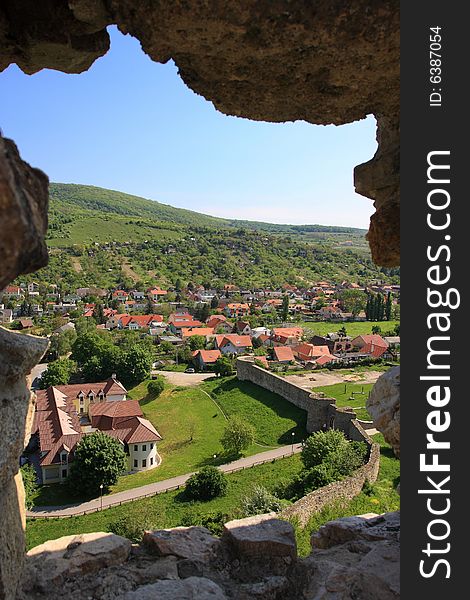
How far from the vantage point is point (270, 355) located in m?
68.4

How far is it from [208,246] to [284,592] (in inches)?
7255

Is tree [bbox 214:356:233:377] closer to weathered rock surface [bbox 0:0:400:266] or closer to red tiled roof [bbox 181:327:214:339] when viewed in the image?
red tiled roof [bbox 181:327:214:339]

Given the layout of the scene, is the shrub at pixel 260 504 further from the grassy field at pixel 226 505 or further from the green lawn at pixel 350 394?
the green lawn at pixel 350 394

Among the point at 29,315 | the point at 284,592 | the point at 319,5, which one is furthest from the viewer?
Answer: the point at 29,315

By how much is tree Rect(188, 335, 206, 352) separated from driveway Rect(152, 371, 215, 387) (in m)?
11.0

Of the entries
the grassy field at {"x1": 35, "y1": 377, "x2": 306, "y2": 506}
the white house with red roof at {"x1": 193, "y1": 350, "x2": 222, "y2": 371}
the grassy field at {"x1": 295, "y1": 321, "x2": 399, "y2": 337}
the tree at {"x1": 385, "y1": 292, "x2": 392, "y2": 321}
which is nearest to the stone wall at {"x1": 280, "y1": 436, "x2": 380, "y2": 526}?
the grassy field at {"x1": 35, "y1": 377, "x2": 306, "y2": 506}

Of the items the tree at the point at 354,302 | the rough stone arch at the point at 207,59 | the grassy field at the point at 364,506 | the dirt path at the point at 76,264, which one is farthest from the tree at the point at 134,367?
the dirt path at the point at 76,264

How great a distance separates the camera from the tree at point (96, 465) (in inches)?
1176

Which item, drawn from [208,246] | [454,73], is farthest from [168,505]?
[208,246]

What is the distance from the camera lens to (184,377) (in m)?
57.3

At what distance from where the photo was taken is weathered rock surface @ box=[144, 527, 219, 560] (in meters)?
8.40

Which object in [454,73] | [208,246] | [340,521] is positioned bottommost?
[340,521]

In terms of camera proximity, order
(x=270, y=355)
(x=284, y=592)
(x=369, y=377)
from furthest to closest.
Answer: (x=270, y=355), (x=369, y=377), (x=284, y=592)

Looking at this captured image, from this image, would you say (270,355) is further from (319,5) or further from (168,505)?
(319,5)
